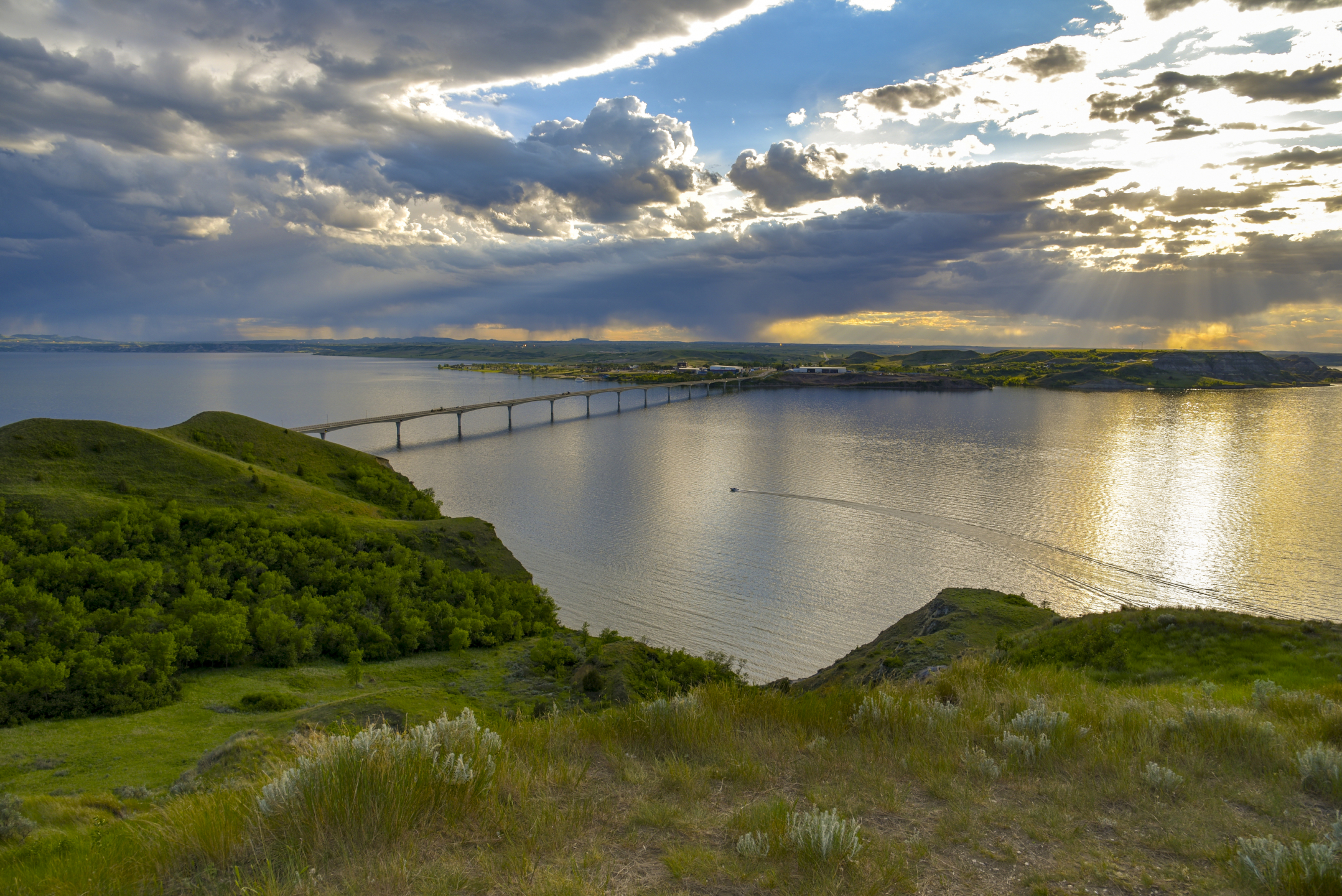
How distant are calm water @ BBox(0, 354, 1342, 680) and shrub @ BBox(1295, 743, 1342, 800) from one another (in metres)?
20.1

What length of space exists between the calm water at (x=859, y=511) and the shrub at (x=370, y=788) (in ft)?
69.8

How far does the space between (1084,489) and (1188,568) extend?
67.1 ft

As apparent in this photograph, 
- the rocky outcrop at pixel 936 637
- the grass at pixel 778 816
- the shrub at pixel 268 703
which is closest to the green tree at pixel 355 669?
the shrub at pixel 268 703

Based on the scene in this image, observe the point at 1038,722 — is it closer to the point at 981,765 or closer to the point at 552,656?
the point at 981,765

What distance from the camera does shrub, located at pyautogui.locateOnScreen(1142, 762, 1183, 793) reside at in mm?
6043

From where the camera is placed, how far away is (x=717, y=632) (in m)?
29.3

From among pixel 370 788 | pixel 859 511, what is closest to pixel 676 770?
pixel 370 788

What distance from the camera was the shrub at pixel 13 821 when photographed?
697 centimetres

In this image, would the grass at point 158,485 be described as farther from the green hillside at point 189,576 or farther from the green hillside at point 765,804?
the green hillside at point 765,804

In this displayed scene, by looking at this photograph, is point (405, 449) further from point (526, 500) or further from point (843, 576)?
point (843, 576)

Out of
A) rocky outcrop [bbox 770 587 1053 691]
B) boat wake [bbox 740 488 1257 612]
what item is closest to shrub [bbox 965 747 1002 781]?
rocky outcrop [bbox 770 587 1053 691]

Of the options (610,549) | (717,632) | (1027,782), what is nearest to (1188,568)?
(717,632)

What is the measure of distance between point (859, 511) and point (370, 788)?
157 ft

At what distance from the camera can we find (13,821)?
23.6 ft
